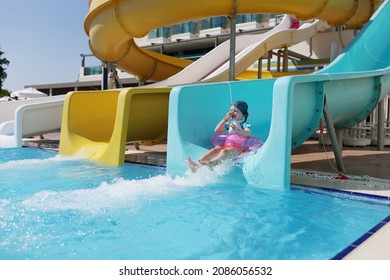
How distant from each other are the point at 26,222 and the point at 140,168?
115 inches

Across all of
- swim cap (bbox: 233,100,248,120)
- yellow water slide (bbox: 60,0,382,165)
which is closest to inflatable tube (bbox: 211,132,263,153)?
swim cap (bbox: 233,100,248,120)

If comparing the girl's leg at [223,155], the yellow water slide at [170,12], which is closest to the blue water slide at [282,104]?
the girl's leg at [223,155]

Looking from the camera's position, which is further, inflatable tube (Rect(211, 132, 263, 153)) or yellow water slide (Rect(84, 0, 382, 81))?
yellow water slide (Rect(84, 0, 382, 81))

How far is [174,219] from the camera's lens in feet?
9.96

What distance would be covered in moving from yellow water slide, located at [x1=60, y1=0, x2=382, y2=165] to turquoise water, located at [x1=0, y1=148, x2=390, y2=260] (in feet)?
5.63

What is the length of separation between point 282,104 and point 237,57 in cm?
624

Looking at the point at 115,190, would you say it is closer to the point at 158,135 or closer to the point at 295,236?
the point at 295,236

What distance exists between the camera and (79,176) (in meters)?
4.88

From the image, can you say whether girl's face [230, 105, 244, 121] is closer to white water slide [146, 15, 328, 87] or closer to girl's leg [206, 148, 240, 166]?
girl's leg [206, 148, 240, 166]

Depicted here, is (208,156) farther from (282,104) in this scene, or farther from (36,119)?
(36,119)

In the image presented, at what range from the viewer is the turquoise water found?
2.35 metres

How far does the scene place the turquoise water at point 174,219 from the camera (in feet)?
7.71

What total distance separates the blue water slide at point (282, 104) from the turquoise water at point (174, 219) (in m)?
0.42

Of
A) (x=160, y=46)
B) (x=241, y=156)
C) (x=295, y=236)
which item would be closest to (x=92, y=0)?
(x=241, y=156)
